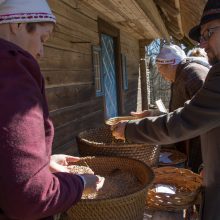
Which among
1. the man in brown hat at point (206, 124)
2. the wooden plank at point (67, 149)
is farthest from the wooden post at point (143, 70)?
the man in brown hat at point (206, 124)

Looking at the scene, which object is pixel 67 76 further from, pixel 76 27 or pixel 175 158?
pixel 175 158

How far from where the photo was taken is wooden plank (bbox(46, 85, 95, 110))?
349cm

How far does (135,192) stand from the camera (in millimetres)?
1461

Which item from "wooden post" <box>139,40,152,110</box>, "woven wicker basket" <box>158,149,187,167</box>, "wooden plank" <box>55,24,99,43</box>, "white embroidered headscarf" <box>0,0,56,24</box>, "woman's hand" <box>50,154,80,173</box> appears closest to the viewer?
"white embroidered headscarf" <box>0,0,56,24</box>

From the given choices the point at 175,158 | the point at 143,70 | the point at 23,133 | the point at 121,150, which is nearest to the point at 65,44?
the point at 175,158

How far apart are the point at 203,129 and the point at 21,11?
114 cm

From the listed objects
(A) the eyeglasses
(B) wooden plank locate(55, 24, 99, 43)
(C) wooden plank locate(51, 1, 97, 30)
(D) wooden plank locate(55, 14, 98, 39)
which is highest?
(C) wooden plank locate(51, 1, 97, 30)

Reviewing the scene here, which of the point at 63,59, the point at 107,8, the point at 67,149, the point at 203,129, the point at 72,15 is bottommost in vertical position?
the point at 67,149

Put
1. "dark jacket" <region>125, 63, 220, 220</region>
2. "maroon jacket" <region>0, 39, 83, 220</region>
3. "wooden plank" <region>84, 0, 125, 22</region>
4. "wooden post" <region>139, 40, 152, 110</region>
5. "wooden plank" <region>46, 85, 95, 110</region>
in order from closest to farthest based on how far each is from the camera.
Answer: "maroon jacket" <region>0, 39, 83, 220</region>, "dark jacket" <region>125, 63, 220, 220</region>, "wooden plank" <region>46, 85, 95, 110</region>, "wooden plank" <region>84, 0, 125, 22</region>, "wooden post" <region>139, 40, 152, 110</region>

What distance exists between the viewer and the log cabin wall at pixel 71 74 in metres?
3.56

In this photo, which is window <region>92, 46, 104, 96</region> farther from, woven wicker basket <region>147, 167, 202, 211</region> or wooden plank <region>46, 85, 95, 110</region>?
woven wicker basket <region>147, 167, 202, 211</region>

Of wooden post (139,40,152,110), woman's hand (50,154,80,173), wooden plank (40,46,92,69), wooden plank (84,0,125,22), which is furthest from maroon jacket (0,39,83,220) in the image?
wooden post (139,40,152,110)

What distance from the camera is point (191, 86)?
3328 mm

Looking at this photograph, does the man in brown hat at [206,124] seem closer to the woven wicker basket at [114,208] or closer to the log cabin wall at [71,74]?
the woven wicker basket at [114,208]
